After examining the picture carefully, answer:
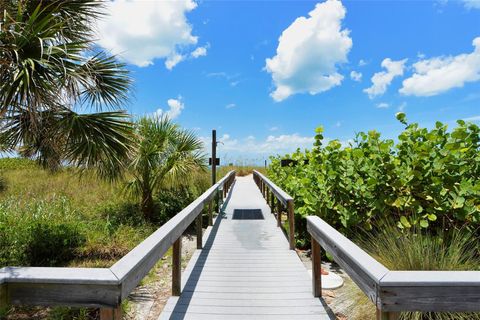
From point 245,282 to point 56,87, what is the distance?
3323 millimetres

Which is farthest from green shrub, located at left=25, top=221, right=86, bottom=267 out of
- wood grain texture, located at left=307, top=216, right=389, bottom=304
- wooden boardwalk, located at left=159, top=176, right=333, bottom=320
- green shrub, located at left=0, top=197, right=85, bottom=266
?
wood grain texture, located at left=307, top=216, right=389, bottom=304

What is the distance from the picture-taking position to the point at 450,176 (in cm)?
360

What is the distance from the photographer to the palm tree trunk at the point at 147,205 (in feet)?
26.0

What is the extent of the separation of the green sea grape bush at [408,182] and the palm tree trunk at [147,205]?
4652 mm

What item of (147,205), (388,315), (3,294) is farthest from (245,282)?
(147,205)

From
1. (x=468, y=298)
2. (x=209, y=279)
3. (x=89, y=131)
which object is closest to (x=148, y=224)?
(x=89, y=131)

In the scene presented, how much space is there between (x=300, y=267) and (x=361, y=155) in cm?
183

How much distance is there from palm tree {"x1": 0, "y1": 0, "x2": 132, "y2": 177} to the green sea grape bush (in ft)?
11.8

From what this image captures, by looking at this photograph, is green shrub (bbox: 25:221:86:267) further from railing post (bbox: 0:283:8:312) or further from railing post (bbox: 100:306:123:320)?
railing post (bbox: 100:306:123:320)

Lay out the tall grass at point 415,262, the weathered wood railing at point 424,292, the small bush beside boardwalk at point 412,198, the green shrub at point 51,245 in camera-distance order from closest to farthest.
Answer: the weathered wood railing at point 424,292 → the tall grass at point 415,262 → the small bush beside boardwalk at point 412,198 → the green shrub at point 51,245

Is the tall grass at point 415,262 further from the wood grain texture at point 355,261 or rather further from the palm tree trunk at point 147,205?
the palm tree trunk at point 147,205

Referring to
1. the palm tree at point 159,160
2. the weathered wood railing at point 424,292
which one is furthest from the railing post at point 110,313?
the palm tree at point 159,160

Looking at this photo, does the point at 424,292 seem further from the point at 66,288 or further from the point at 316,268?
the point at 66,288

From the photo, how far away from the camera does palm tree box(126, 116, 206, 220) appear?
300 inches
